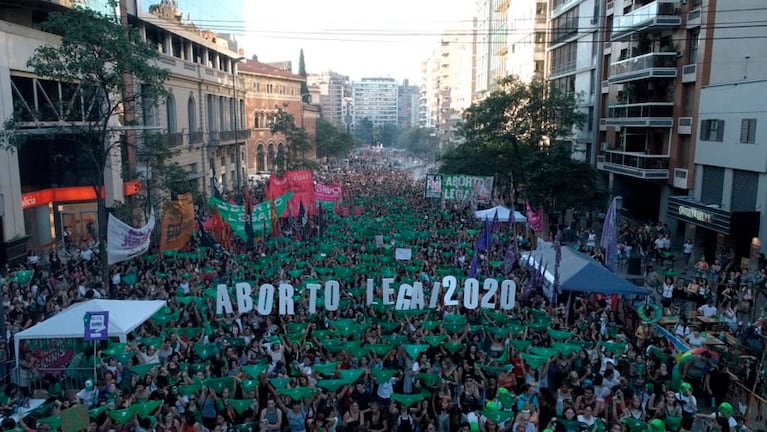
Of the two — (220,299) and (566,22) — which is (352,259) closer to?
(220,299)

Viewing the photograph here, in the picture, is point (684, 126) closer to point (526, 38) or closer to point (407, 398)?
point (407, 398)

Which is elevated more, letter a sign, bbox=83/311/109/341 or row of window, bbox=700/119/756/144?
row of window, bbox=700/119/756/144

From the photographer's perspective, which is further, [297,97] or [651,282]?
[297,97]

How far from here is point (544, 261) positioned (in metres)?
18.3

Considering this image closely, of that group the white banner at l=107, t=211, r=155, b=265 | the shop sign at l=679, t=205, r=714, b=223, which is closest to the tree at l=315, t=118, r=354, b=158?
the shop sign at l=679, t=205, r=714, b=223

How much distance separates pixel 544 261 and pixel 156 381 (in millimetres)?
11576

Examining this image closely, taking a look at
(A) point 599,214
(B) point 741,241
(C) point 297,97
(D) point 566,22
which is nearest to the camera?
(B) point 741,241

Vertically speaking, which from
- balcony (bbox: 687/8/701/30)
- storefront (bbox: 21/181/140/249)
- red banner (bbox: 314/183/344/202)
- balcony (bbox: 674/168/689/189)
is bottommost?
storefront (bbox: 21/181/140/249)

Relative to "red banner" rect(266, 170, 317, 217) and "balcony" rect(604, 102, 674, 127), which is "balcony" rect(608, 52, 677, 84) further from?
"red banner" rect(266, 170, 317, 217)

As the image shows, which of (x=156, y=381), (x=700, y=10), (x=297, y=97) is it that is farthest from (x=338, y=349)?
(x=297, y=97)

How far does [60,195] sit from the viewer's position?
2948cm

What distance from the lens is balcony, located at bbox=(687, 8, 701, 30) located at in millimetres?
26812

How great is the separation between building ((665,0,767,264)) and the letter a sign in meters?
20.6

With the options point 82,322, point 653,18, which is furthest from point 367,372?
point 653,18
